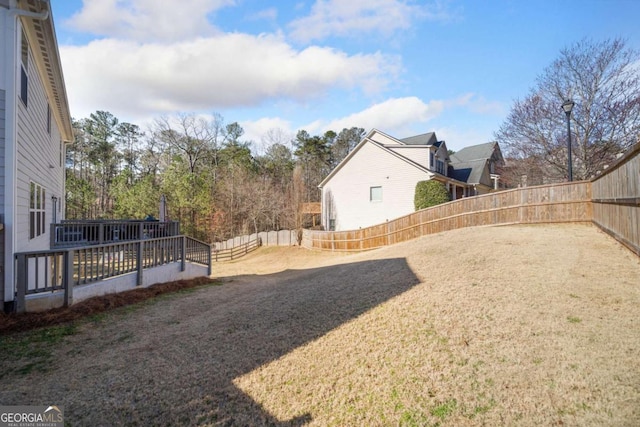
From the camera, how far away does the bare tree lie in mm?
14766

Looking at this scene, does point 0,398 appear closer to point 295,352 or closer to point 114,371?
point 114,371

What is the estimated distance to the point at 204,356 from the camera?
4.12 meters

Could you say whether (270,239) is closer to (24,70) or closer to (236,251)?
(236,251)

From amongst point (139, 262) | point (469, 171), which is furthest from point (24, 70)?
point (469, 171)

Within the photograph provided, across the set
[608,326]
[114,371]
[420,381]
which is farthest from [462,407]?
[114,371]

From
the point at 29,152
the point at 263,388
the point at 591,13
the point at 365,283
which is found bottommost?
the point at 263,388

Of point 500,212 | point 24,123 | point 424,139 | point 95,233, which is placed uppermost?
point 424,139

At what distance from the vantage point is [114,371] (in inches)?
146

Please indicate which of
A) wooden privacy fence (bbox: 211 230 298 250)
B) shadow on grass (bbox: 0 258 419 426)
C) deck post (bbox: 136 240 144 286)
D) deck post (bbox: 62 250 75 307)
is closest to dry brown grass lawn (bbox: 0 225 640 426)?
shadow on grass (bbox: 0 258 419 426)

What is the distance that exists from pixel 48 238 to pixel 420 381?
1132 centimetres

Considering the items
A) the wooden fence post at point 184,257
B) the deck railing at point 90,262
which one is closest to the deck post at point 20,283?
the deck railing at point 90,262

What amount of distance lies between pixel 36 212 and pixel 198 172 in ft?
97.1

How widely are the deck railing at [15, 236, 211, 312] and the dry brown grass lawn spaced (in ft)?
3.60

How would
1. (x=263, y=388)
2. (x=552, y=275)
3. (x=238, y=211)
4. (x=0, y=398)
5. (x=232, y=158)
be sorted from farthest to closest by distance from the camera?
1. (x=232, y=158)
2. (x=238, y=211)
3. (x=552, y=275)
4. (x=263, y=388)
5. (x=0, y=398)
